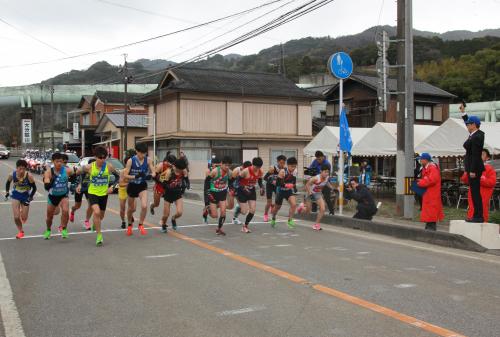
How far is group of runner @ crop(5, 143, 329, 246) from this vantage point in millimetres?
9844

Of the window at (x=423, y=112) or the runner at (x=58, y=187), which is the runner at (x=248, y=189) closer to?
the runner at (x=58, y=187)

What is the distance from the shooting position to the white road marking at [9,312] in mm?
4715

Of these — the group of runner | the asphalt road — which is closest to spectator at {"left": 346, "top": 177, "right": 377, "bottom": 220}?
the group of runner

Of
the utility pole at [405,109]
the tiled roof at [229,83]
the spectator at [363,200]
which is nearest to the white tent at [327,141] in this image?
the utility pole at [405,109]

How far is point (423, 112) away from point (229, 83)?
15855 mm

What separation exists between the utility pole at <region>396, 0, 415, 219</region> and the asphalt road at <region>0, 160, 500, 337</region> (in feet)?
13.4

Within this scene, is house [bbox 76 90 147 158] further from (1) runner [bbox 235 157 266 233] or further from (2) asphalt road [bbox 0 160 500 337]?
(2) asphalt road [bbox 0 160 500 337]

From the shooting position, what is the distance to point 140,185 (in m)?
10.7

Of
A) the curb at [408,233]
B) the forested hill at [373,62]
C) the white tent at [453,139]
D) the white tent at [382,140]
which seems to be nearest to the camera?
the curb at [408,233]

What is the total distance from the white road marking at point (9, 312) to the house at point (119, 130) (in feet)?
131

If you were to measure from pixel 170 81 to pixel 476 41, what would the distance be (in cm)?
5163

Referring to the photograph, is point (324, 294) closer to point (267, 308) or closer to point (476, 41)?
point (267, 308)

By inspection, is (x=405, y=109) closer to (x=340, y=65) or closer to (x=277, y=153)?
(x=340, y=65)

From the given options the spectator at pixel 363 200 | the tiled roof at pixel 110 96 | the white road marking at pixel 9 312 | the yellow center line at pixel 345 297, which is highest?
the tiled roof at pixel 110 96
